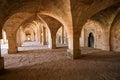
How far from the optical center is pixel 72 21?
7.72m

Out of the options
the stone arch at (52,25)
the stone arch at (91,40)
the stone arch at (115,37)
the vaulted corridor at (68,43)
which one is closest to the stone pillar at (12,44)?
the vaulted corridor at (68,43)

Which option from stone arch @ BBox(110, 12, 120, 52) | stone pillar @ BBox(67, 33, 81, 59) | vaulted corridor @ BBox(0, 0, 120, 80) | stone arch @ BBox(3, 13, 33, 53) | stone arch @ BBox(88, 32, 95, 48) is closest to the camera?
vaulted corridor @ BBox(0, 0, 120, 80)

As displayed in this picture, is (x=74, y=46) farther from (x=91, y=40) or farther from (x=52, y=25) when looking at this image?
(x=91, y=40)

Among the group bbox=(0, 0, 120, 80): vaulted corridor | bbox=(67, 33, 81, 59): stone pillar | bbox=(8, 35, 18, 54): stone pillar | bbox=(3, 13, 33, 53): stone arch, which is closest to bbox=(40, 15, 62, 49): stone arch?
bbox=(0, 0, 120, 80): vaulted corridor

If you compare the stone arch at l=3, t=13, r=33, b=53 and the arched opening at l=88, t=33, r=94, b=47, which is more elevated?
the stone arch at l=3, t=13, r=33, b=53

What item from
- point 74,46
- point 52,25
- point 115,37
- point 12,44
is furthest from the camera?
point 52,25

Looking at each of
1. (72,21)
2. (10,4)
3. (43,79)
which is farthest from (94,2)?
(43,79)

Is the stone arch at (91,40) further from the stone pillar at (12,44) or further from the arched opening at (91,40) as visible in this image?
the stone pillar at (12,44)

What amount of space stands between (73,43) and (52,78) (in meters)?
3.61

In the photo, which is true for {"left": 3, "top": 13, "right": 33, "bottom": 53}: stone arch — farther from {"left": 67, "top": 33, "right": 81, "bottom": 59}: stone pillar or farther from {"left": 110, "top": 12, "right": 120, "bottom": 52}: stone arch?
{"left": 110, "top": 12, "right": 120, "bottom": 52}: stone arch

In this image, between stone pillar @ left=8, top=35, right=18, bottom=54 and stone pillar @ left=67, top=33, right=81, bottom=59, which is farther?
stone pillar @ left=8, top=35, right=18, bottom=54

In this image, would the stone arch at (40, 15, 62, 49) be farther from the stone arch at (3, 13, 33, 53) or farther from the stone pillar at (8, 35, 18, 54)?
the stone pillar at (8, 35, 18, 54)

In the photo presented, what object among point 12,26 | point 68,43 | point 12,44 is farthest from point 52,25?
point 68,43

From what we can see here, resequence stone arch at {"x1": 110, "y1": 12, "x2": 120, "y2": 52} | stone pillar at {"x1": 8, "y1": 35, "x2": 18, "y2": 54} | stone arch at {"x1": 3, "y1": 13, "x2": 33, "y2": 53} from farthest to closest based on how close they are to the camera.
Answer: stone arch at {"x1": 110, "y1": 12, "x2": 120, "y2": 52} < stone pillar at {"x1": 8, "y1": 35, "x2": 18, "y2": 54} < stone arch at {"x1": 3, "y1": 13, "x2": 33, "y2": 53}
